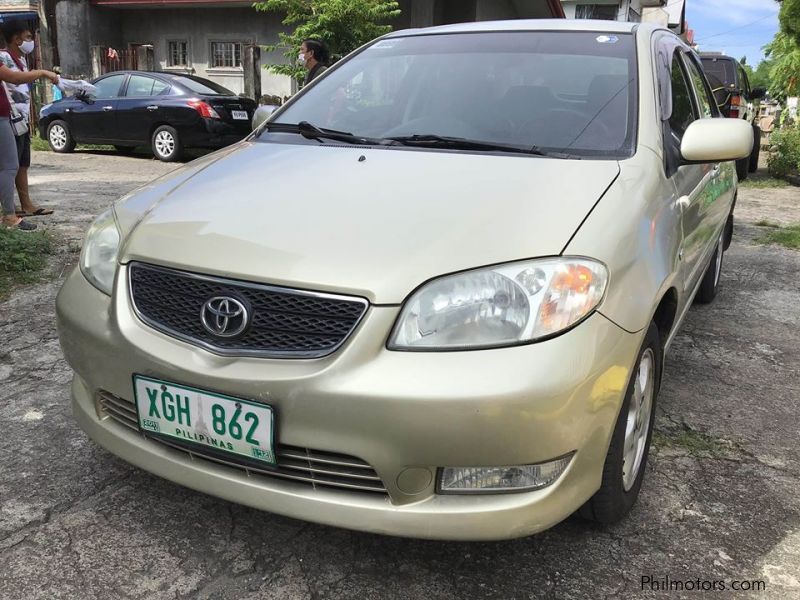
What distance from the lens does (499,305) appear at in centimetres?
170

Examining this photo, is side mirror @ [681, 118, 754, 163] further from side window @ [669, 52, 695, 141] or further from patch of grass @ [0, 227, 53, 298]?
patch of grass @ [0, 227, 53, 298]

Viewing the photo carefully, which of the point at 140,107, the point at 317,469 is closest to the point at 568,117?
the point at 317,469

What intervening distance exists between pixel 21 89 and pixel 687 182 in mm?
5512

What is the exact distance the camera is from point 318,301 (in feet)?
5.58

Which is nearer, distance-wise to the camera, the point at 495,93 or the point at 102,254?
the point at 102,254

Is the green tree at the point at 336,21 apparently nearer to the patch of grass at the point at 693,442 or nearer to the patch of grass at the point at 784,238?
the patch of grass at the point at 784,238

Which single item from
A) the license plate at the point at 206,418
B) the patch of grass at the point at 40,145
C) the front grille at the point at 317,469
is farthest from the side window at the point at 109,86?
the front grille at the point at 317,469

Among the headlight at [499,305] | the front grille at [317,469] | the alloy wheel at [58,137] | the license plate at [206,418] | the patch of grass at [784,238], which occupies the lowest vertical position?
the alloy wheel at [58,137]

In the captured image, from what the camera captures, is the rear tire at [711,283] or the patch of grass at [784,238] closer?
the rear tire at [711,283]

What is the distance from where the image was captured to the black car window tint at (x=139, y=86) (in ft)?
34.9

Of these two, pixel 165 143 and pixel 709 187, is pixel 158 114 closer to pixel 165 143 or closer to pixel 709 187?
pixel 165 143

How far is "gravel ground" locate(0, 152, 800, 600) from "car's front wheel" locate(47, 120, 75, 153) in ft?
31.7

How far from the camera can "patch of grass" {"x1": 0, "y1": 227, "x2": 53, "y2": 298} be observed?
4340mm

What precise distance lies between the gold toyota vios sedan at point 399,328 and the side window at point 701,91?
4.23ft
